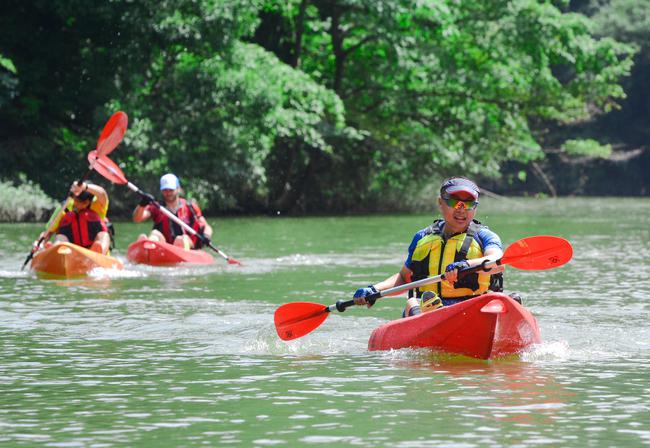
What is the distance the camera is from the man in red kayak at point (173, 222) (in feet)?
53.9

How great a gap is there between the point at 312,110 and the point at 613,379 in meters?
22.0

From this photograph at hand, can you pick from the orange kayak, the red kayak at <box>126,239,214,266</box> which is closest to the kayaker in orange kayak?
A: the orange kayak

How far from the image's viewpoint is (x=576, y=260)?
17031 millimetres

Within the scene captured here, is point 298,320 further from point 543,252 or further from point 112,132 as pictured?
point 112,132

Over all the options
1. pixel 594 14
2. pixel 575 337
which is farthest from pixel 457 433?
pixel 594 14

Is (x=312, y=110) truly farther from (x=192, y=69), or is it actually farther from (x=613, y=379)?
(x=613, y=379)

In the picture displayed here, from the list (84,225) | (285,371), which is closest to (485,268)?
(285,371)

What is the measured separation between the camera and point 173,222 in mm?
17078

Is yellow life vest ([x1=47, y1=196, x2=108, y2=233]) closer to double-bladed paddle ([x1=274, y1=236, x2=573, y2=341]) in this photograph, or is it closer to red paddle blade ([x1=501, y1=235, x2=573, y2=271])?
double-bladed paddle ([x1=274, y1=236, x2=573, y2=341])

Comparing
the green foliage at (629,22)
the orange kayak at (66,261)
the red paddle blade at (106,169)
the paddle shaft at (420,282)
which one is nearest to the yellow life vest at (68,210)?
the orange kayak at (66,261)

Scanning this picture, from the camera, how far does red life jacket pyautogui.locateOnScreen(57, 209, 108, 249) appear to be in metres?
15.6

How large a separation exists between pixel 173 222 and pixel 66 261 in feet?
8.46

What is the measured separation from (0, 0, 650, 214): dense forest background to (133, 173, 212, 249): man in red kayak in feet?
32.0

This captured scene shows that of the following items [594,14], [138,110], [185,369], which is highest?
[594,14]
